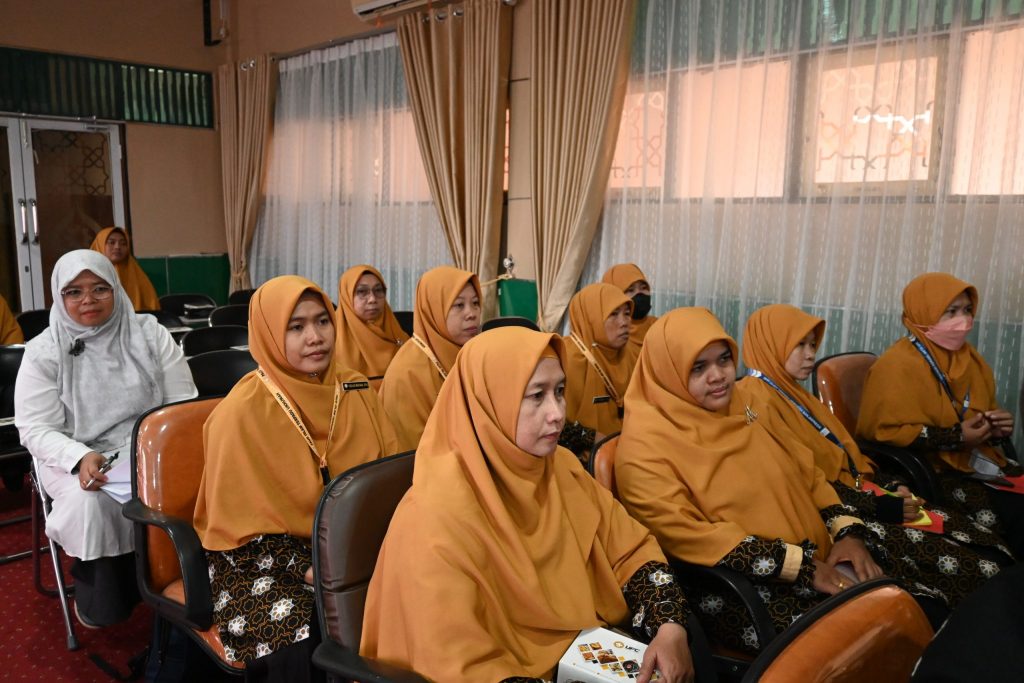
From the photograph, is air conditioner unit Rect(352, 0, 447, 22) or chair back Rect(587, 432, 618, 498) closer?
chair back Rect(587, 432, 618, 498)

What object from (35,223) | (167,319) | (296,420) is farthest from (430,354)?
(35,223)

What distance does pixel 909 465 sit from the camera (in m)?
2.85

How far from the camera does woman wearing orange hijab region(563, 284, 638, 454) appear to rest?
134 inches

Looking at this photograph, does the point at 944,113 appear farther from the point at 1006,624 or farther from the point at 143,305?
the point at 143,305

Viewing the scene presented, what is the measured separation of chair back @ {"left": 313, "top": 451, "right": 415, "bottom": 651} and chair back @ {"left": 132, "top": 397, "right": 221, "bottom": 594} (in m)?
0.73

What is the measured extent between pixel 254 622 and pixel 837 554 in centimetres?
160

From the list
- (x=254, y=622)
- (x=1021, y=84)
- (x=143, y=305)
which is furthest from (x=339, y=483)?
(x=143, y=305)

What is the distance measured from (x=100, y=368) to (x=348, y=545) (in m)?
1.67

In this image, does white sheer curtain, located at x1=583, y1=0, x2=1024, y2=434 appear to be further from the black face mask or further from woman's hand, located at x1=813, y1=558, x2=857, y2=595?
woman's hand, located at x1=813, y1=558, x2=857, y2=595

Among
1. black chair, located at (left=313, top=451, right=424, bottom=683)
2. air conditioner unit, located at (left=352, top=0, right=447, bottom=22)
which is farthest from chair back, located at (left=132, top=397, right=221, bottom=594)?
air conditioner unit, located at (left=352, top=0, right=447, bottom=22)

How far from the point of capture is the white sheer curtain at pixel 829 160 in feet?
11.4

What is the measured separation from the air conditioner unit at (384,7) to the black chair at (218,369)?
3.54 metres

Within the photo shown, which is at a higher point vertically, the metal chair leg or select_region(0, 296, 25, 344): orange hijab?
select_region(0, 296, 25, 344): orange hijab

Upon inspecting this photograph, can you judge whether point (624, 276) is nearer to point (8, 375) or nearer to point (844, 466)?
point (844, 466)
